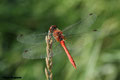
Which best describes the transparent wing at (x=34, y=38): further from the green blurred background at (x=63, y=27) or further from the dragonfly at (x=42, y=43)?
the green blurred background at (x=63, y=27)

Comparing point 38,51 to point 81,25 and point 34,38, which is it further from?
point 81,25

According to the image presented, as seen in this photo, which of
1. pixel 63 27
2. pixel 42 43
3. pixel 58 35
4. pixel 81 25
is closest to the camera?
pixel 58 35

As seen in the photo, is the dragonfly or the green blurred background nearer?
the dragonfly

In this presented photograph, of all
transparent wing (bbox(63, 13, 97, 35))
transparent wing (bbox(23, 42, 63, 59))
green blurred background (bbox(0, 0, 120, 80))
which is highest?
green blurred background (bbox(0, 0, 120, 80))

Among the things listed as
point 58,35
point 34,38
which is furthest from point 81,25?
point 34,38

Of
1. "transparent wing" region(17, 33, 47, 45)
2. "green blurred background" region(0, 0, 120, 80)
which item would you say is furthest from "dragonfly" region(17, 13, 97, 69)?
"green blurred background" region(0, 0, 120, 80)

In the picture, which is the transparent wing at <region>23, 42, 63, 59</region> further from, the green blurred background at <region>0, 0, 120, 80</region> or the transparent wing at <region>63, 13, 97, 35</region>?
the green blurred background at <region>0, 0, 120, 80</region>

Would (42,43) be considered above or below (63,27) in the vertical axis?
below

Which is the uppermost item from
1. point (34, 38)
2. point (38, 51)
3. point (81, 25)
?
point (81, 25)
